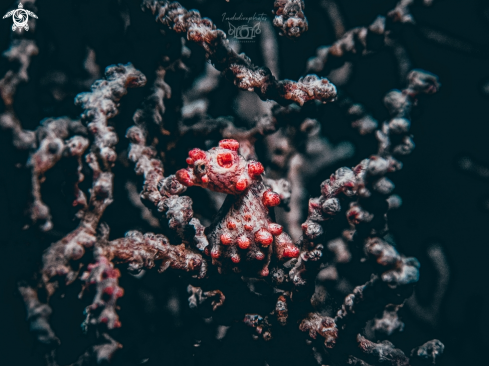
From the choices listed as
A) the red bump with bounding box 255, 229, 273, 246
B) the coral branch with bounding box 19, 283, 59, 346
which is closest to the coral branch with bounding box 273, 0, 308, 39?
the red bump with bounding box 255, 229, 273, 246

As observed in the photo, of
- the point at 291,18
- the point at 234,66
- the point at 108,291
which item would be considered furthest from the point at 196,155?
the point at 291,18

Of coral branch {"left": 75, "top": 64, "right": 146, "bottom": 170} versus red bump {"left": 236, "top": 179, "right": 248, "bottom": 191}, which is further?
coral branch {"left": 75, "top": 64, "right": 146, "bottom": 170}

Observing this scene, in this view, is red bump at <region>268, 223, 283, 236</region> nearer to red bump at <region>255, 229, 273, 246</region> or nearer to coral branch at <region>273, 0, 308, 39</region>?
red bump at <region>255, 229, 273, 246</region>

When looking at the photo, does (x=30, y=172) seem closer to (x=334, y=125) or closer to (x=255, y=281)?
(x=255, y=281)

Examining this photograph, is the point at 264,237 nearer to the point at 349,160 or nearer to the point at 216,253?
the point at 216,253

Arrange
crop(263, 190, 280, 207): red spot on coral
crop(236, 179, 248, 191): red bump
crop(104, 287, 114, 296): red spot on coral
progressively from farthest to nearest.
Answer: crop(263, 190, 280, 207): red spot on coral → crop(236, 179, 248, 191): red bump → crop(104, 287, 114, 296): red spot on coral

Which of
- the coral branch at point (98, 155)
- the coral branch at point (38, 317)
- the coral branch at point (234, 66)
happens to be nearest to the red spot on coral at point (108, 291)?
the coral branch at point (98, 155)

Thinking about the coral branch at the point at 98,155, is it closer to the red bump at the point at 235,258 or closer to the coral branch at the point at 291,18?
the red bump at the point at 235,258

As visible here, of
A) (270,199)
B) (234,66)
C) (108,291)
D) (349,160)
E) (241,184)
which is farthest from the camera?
(349,160)

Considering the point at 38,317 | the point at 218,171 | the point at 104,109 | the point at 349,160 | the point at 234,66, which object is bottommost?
the point at 38,317
